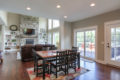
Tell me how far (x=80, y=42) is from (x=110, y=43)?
7.04 ft

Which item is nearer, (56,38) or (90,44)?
(90,44)

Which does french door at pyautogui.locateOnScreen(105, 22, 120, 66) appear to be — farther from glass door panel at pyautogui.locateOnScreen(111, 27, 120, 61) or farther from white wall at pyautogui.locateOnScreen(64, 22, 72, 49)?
white wall at pyautogui.locateOnScreen(64, 22, 72, 49)

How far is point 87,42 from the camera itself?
5.32 metres

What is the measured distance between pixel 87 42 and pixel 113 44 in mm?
1610

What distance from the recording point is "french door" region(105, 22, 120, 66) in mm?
3783

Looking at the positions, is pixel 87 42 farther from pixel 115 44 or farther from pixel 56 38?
pixel 56 38

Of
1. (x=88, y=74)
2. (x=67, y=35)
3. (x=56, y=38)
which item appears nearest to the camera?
(x=88, y=74)

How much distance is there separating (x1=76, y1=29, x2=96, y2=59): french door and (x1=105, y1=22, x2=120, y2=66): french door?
0.86 m

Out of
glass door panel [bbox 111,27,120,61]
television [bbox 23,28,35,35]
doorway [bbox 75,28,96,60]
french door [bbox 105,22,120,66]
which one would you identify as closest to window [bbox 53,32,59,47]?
television [bbox 23,28,35,35]

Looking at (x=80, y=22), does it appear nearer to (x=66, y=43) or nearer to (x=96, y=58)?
(x=66, y=43)

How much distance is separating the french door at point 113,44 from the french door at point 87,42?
0.86m

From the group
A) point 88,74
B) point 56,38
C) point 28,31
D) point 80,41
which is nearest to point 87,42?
point 80,41

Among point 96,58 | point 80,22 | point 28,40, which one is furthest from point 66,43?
point 28,40

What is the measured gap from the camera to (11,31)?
359 inches
